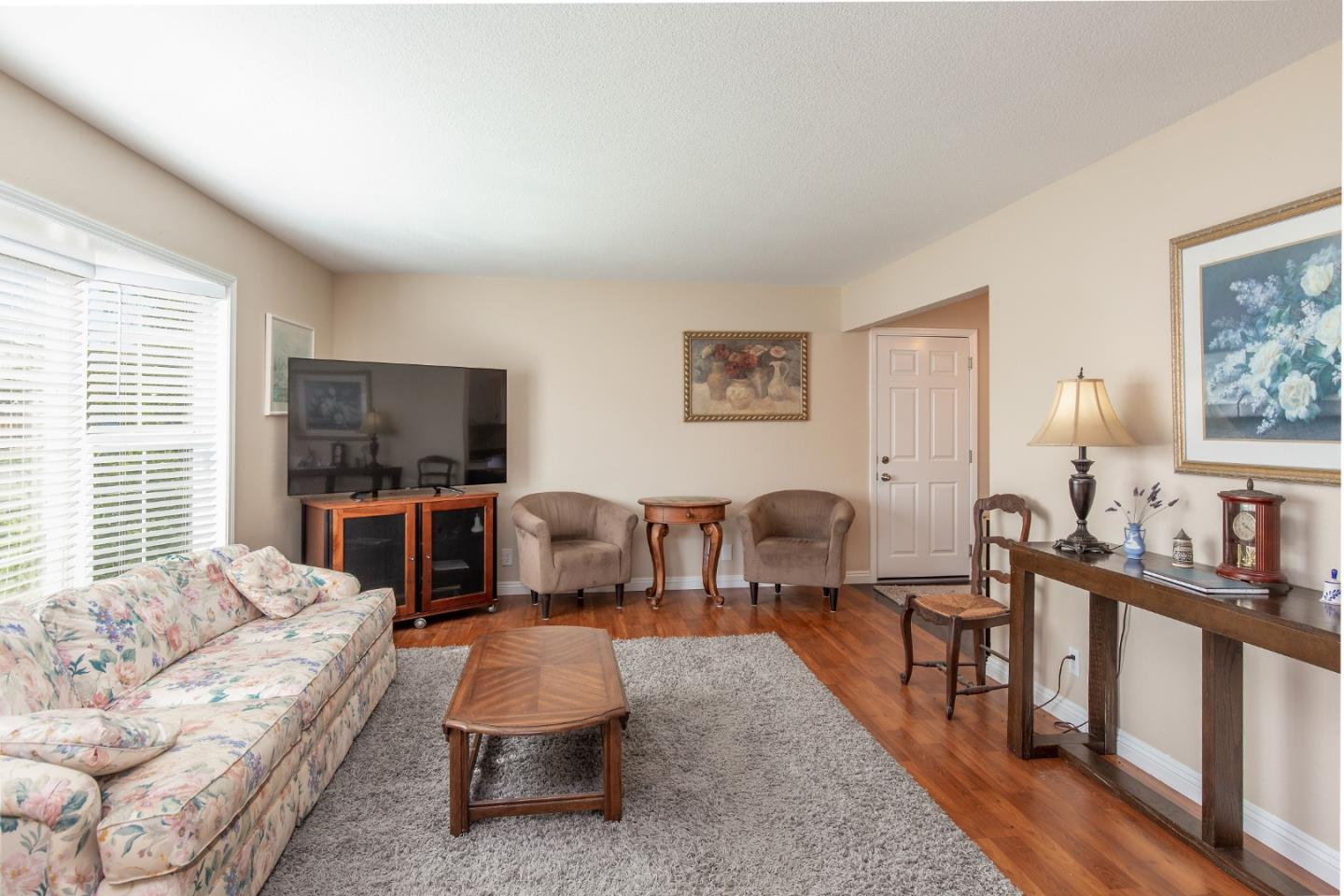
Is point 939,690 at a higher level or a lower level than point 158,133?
lower

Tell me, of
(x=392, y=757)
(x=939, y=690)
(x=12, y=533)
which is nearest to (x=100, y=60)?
(x=12, y=533)

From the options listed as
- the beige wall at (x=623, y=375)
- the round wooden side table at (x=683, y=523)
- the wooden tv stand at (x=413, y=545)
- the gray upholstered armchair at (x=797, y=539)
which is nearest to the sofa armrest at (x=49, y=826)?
the wooden tv stand at (x=413, y=545)

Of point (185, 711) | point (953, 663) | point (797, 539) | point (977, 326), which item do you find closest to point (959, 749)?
point (953, 663)

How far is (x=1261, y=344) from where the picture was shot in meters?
2.10

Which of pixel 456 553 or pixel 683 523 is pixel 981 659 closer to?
pixel 683 523

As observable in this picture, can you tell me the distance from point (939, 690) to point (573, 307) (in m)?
3.65

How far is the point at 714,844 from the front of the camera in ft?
6.57

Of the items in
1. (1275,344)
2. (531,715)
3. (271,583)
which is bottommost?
(531,715)

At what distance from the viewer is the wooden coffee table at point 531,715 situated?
6.63ft

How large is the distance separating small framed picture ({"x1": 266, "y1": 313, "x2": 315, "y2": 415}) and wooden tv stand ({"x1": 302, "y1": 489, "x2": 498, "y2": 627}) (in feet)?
2.19

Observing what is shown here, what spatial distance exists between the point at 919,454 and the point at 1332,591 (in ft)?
11.8

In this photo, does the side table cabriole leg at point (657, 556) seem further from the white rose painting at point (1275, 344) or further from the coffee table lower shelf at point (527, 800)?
the white rose painting at point (1275, 344)

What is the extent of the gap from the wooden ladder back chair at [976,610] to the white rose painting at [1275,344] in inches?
37.9

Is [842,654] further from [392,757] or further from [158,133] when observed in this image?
[158,133]
